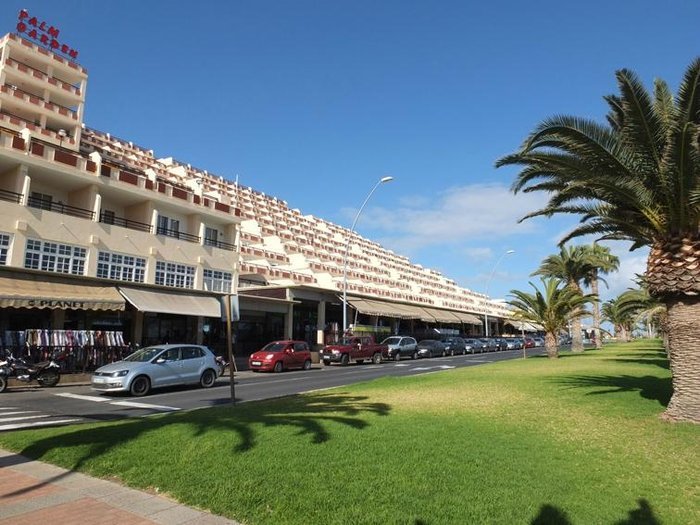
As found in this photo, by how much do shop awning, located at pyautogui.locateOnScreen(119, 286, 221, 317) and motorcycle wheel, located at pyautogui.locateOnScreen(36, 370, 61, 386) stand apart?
6.72 metres

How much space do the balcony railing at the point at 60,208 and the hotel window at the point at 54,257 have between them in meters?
2.21


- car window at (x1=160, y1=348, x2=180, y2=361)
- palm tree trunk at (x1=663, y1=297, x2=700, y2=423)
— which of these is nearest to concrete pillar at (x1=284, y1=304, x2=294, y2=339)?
car window at (x1=160, y1=348, x2=180, y2=361)

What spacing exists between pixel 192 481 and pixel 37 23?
57236 millimetres

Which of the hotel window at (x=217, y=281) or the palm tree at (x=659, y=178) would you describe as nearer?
the palm tree at (x=659, y=178)

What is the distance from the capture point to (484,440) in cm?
768

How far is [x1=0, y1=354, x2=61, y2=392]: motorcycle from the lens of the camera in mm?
17047

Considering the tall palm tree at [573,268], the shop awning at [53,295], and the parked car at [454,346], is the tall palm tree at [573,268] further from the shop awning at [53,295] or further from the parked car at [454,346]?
the shop awning at [53,295]

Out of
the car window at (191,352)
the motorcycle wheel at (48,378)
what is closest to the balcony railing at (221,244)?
the motorcycle wheel at (48,378)

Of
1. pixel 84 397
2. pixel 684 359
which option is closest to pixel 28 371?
pixel 84 397

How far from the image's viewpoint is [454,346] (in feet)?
161

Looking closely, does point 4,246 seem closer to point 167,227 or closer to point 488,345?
point 167,227

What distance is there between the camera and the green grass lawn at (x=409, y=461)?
4.92m

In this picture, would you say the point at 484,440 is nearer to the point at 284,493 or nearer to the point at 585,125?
the point at 284,493

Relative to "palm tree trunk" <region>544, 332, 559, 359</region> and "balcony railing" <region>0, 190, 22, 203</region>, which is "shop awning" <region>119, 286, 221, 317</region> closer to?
"balcony railing" <region>0, 190, 22, 203</region>
